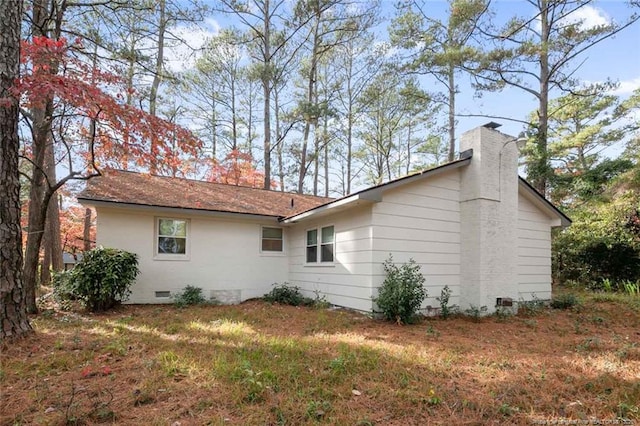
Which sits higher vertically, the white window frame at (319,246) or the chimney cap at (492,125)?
the chimney cap at (492,125)

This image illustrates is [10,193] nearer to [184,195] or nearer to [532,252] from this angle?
[184,195]

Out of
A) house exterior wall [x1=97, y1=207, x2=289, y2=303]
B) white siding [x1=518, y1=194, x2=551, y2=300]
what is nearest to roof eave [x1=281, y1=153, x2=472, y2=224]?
house exterior wall [x1=97, y1=207, x2=289, y2=303]

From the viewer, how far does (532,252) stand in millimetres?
10031

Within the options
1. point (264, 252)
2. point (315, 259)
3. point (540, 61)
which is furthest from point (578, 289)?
point (264, 252)

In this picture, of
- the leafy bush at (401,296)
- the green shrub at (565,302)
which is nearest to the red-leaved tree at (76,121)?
the leafy bush at (401,296)

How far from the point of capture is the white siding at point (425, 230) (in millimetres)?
7785

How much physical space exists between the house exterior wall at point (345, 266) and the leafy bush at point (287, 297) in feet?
0.66

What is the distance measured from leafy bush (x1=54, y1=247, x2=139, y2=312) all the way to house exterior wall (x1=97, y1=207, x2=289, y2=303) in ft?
3.50

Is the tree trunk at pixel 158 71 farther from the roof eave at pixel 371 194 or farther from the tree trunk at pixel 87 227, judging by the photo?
the tree trunk at pixel 87 227

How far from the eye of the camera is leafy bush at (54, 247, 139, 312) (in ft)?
24.5

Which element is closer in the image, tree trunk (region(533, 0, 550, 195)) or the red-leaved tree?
the red-leaved tree

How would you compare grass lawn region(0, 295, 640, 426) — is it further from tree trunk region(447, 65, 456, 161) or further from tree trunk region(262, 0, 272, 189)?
tree trunk region(447, 65, 456, 161)

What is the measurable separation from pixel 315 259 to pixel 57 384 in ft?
22.0

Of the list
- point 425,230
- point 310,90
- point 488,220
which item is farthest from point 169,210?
point 310,90
